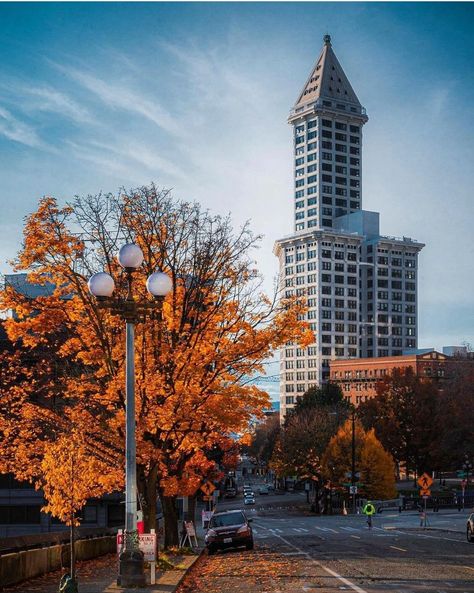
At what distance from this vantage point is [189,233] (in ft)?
95.9

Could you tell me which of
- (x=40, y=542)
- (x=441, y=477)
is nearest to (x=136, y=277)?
(x=40, y=542)

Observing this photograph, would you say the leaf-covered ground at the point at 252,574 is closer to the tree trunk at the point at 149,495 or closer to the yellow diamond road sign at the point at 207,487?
the tree trunk at the point at 149,495

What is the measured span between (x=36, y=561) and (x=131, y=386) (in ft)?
20.5

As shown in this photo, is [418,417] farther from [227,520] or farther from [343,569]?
[343,569]

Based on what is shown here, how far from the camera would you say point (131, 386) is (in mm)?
18875

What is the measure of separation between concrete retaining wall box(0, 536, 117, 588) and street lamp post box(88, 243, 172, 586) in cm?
251

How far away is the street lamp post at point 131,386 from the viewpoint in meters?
18.1

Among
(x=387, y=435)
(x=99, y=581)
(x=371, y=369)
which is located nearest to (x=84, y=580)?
(x=99, y=581)

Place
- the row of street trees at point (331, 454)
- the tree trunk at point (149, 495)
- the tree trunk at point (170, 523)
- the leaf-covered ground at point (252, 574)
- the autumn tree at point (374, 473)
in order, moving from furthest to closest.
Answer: the row of street trees at point (331, 454)
the autumn tree at point (374, 473)
the tree trunk at point (170, 523)
the tree trunk at point (149, 495)
the leaf-covered ground at point (252, 574)

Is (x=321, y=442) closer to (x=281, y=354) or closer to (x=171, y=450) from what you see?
(x=171, y=450)

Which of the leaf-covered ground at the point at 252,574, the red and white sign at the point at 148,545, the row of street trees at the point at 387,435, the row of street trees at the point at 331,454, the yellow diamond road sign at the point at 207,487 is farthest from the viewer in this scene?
the row of street trees at the point at 387,435

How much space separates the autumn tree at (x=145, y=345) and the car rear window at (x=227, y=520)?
604 centimetres

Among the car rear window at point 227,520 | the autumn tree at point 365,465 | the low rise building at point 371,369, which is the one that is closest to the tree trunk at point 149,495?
the car rear window at point 227,520

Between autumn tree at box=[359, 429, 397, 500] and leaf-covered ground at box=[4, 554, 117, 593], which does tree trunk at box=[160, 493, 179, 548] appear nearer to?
leaf-covered ground at box=[4, 554, 117, 593]
